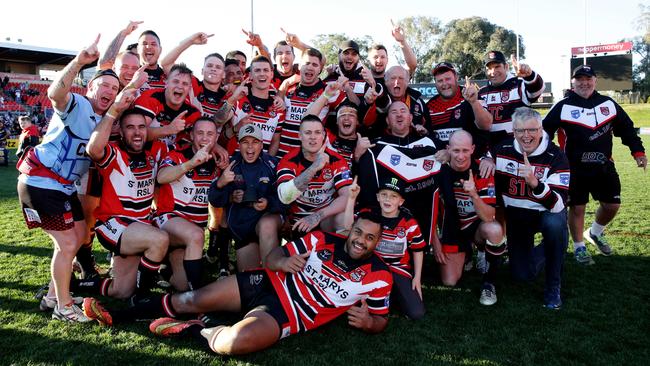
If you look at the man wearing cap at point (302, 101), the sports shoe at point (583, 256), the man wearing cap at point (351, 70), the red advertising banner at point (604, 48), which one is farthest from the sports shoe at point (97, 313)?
the red advertising banner at point (604, 48)

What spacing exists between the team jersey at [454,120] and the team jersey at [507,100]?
200 mm

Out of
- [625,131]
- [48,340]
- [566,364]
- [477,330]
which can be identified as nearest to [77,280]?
[48,340]

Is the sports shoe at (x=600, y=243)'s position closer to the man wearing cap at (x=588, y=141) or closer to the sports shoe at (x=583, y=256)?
the man wearing cap at (x=588, y=141)

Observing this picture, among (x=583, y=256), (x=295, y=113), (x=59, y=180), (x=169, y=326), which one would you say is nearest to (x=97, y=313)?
(x=169, y=326)

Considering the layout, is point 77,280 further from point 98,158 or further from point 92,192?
point 98,158

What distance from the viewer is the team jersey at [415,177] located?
16.2 feet

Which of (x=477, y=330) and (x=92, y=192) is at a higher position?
(x=92, y=192)

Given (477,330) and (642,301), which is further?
(642,301)

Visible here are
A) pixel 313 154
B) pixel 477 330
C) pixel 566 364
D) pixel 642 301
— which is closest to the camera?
pixel 566 364

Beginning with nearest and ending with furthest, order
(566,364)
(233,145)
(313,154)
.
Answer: (566,364) < (313,154) < (233,145)

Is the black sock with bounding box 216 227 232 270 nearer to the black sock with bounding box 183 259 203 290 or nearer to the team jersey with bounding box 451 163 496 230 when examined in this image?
the black sock with bounding box 183 259 203 290

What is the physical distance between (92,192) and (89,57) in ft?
5.28

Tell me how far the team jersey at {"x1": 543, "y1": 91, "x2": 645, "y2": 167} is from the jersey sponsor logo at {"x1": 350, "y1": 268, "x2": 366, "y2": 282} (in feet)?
11.4

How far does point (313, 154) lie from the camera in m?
4.71
